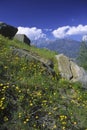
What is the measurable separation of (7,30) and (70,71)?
19.5ft

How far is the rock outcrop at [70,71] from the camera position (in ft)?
50.2

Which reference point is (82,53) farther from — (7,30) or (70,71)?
(70,71)

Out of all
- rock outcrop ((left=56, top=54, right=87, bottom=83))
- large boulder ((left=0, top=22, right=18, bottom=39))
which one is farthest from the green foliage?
rock outcrop ((left=56, top=54, right=87, bottom=83))

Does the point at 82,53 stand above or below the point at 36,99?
above

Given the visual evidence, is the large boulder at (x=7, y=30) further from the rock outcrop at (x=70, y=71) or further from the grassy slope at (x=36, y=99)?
the grassy slope at (x=36, y=99)

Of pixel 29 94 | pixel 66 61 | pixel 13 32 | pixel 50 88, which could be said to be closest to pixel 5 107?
pixel 29 94

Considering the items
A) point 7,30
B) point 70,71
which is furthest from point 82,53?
point 70,71

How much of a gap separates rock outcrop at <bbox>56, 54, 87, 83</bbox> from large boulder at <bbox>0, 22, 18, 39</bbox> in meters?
4.32

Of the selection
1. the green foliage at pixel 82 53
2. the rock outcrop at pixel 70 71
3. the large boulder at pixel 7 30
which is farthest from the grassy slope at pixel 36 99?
the green foliage at pixel 82 53

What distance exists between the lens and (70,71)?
15922 mm

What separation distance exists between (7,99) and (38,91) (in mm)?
1604

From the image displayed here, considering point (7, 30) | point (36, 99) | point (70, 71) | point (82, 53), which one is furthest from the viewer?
point (82, 53)

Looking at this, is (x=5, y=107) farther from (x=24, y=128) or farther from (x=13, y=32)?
(x=13, y=32)

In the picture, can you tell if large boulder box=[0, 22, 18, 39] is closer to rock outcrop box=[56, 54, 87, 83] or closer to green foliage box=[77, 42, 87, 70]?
rock outcrop box=[56, 54, 87, 83]
